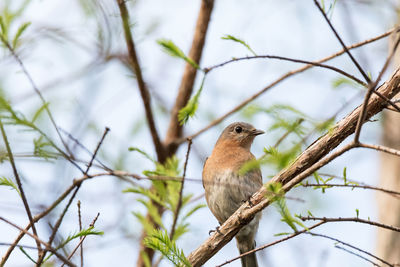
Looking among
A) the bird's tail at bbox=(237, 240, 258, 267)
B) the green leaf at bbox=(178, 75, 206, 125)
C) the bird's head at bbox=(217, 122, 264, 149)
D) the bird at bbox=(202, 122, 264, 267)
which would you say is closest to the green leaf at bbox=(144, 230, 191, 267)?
the green leaf at bbox=(178, 75, 206, 125)

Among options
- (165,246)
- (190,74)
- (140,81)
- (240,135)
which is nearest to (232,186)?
(240,135)

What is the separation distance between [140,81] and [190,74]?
3.64ft

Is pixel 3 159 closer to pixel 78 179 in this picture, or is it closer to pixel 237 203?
pixel 78 179

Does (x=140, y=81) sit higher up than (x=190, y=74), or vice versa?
(x=190, y=74)

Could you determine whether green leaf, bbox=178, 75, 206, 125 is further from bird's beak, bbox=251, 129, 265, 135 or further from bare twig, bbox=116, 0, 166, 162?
bird's beak, bbox=251, 129, 265, 135

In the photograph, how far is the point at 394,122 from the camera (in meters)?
8.94

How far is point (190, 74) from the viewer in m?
7.31

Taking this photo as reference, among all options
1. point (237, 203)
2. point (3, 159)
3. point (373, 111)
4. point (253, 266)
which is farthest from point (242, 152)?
point (3, 159)

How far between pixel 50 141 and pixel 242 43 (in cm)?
157

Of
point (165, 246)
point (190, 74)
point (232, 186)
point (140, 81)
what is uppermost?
point (190, 74)

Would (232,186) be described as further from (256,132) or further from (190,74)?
(190,74)

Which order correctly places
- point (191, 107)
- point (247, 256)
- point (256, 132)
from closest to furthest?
point (191, 107), point (247, 256), point (256, 132)

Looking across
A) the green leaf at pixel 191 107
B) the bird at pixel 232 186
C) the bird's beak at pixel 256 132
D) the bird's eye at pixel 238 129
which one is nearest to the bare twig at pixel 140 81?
the bird at pixel 232 186

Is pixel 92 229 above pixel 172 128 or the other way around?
the other way around
